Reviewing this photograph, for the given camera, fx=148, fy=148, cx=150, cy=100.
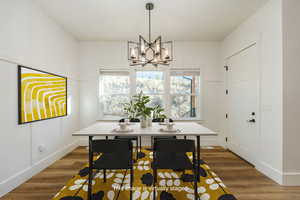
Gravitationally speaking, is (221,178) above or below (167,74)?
below

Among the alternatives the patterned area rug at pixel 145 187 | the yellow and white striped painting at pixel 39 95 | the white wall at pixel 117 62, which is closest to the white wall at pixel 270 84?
the patterned area rug at pixel 145 187

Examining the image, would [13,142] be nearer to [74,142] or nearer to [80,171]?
[80,171]

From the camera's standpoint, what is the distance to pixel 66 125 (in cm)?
322

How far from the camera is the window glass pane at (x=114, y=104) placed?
3.88 meters

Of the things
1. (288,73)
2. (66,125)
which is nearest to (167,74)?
(288,73)

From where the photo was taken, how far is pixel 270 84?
2.29 meters

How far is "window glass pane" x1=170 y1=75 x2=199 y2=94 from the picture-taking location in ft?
12.8

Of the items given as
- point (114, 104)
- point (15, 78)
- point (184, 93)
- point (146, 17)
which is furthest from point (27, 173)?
point (184, 93)

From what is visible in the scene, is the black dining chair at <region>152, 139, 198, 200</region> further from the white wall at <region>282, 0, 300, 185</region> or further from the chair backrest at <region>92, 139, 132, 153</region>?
the white wall at <region>282, 0, 300, 185</region>

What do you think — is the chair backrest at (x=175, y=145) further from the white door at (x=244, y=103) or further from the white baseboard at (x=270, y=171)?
the white door at (x=244, y=103)

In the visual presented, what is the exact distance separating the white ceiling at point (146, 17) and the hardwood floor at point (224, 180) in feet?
8.94

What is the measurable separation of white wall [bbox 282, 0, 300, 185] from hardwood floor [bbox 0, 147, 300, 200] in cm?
29

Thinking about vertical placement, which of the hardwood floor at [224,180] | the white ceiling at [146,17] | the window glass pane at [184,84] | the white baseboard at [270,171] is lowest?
the hardwood floor at [224,180]

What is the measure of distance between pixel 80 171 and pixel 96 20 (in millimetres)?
2742
